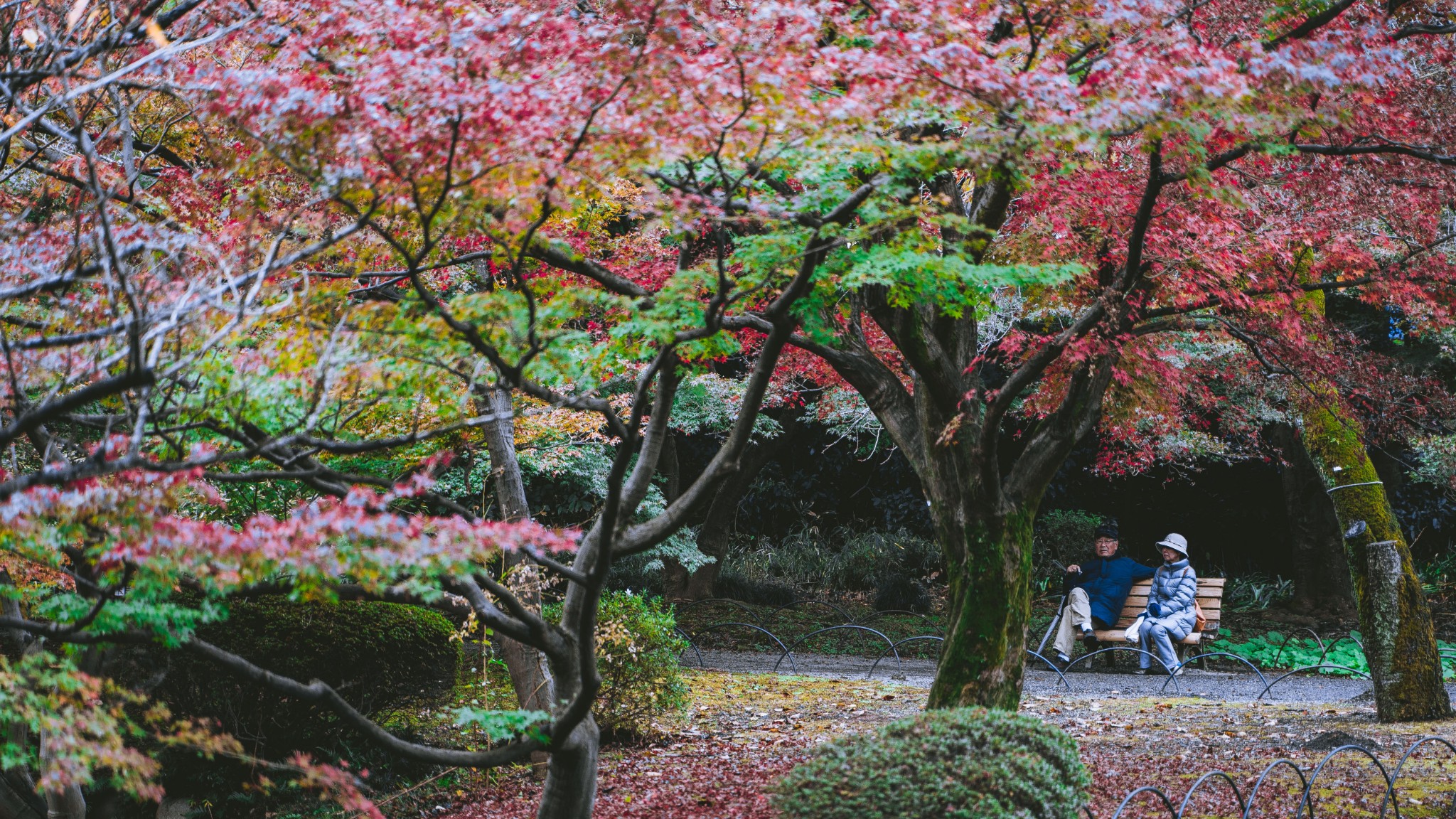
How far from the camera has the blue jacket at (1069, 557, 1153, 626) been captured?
37.0 ft

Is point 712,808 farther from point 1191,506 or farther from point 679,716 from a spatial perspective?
point 1191,506

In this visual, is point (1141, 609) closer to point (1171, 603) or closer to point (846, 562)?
point (1171, 603)

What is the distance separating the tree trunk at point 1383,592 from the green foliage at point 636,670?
510cm

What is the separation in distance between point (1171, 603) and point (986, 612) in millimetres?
4392

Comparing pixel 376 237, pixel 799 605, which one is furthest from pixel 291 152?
pixel 799 605

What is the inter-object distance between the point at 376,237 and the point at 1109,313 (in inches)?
169

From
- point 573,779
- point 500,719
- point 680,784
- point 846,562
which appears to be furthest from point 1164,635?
point 500,719

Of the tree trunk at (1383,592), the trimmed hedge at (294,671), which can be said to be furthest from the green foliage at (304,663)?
the tree trunk at (1383,592)

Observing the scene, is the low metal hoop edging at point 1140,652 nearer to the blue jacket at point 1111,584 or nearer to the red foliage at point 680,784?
the blue jacket at point 1111,584

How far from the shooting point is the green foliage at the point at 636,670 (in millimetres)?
7734

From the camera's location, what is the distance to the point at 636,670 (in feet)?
25.9

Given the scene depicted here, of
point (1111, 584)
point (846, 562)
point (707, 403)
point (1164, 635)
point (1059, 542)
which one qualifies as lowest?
point (1164, 635)

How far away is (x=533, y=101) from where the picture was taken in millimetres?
3877

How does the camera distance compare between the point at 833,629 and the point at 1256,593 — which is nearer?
the point at 833,629
